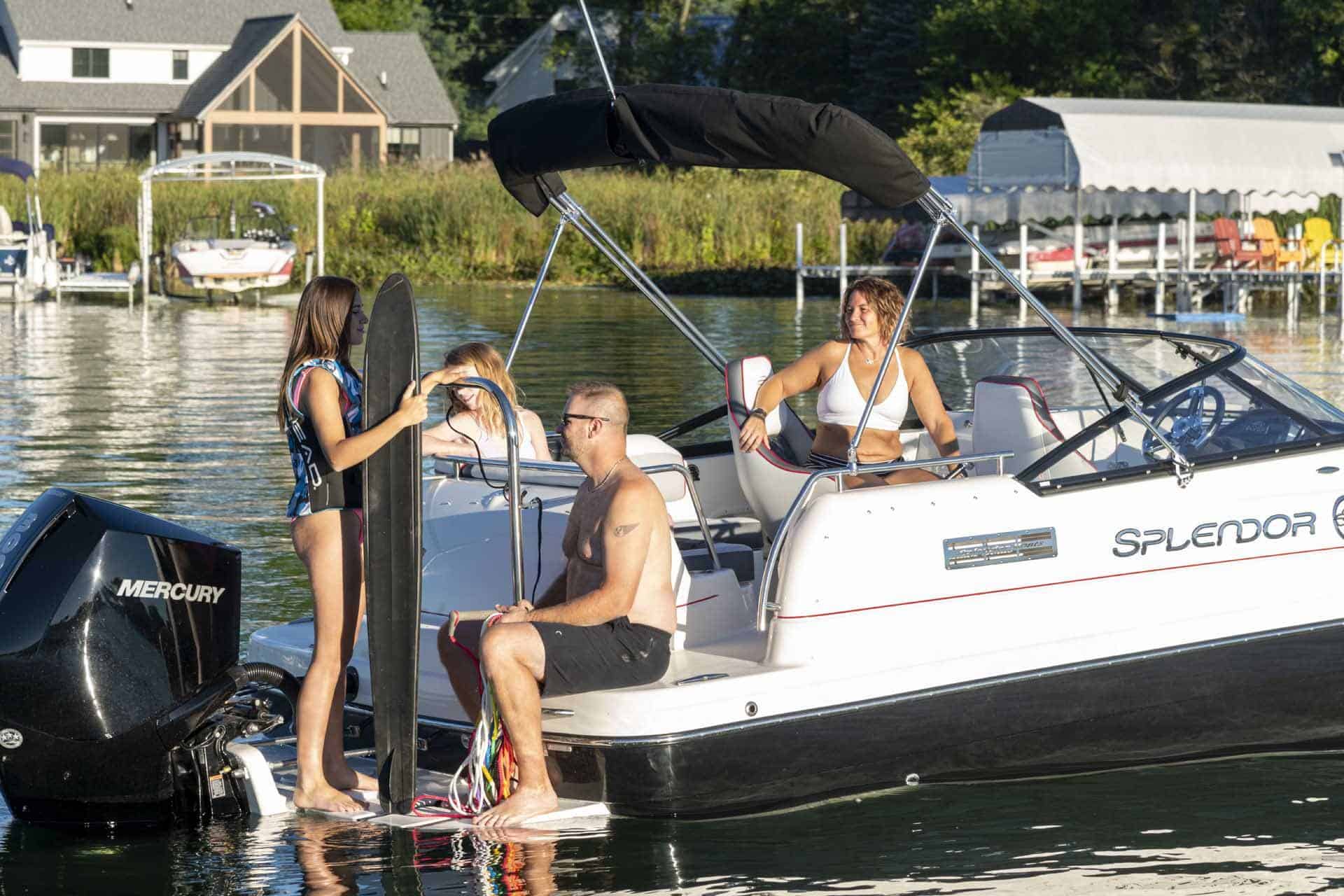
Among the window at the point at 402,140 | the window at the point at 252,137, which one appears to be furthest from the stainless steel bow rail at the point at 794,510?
the window at the point at 402,140

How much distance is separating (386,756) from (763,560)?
1.73m

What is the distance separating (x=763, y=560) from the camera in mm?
6875

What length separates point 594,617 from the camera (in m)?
5.54

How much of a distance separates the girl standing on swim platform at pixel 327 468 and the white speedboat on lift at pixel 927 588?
0.42 meters

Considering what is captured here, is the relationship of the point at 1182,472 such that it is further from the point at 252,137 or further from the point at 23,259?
the point at 252,137

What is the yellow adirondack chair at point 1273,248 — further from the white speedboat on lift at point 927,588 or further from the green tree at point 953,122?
the white speedboat on lift at point 927,588

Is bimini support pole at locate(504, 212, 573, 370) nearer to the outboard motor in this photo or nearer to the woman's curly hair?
the woman's curly hair

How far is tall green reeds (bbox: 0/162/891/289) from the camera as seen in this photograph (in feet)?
113

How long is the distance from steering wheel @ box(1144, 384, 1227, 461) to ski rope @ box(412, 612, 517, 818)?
2273 mm

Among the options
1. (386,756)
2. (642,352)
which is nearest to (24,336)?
(642,352)

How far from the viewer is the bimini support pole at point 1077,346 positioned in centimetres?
603

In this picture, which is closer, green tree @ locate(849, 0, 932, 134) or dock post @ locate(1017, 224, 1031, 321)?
dock post @ locate(1017, 224, 1031, 321)

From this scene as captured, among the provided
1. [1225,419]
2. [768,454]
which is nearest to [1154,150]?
[1225,419]

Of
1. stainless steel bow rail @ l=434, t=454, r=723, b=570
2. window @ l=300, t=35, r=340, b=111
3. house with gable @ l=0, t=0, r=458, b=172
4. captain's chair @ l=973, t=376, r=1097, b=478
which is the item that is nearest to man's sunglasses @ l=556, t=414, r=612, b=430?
stainless steel bow rail @ l=434, t=454, r=723, b=570
